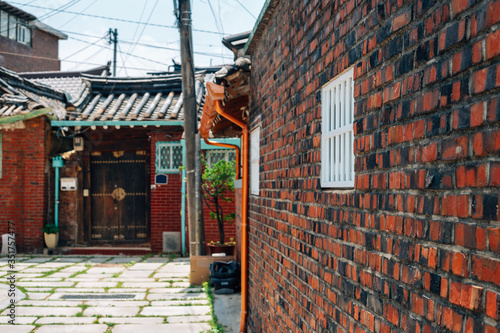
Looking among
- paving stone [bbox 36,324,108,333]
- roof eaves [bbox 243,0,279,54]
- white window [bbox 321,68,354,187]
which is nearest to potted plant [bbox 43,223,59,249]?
paving stone [bbox 36,324,108,333]

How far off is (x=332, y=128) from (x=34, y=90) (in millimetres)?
13110

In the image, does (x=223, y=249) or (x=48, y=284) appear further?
(x=223, y=249)

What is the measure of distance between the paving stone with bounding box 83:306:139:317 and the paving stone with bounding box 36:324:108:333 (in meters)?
0.53

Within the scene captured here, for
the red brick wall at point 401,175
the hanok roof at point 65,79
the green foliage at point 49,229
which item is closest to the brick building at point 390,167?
the red brick wall at point 401,175

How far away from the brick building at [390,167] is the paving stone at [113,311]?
353 cm

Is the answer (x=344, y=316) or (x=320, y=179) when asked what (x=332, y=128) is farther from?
(x=344, y=316)

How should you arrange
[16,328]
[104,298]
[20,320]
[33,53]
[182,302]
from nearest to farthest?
[16,328] < [20,320] < [182,302] < [104,298] < [33,53]

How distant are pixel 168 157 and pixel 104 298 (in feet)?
17.2

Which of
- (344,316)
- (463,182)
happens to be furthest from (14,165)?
(463,182)

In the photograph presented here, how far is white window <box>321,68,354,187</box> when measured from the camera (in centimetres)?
252

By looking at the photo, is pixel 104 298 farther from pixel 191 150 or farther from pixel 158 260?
pixel 158 260

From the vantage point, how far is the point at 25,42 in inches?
1069

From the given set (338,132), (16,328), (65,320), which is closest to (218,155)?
(65,320)

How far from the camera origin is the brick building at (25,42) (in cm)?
2508
